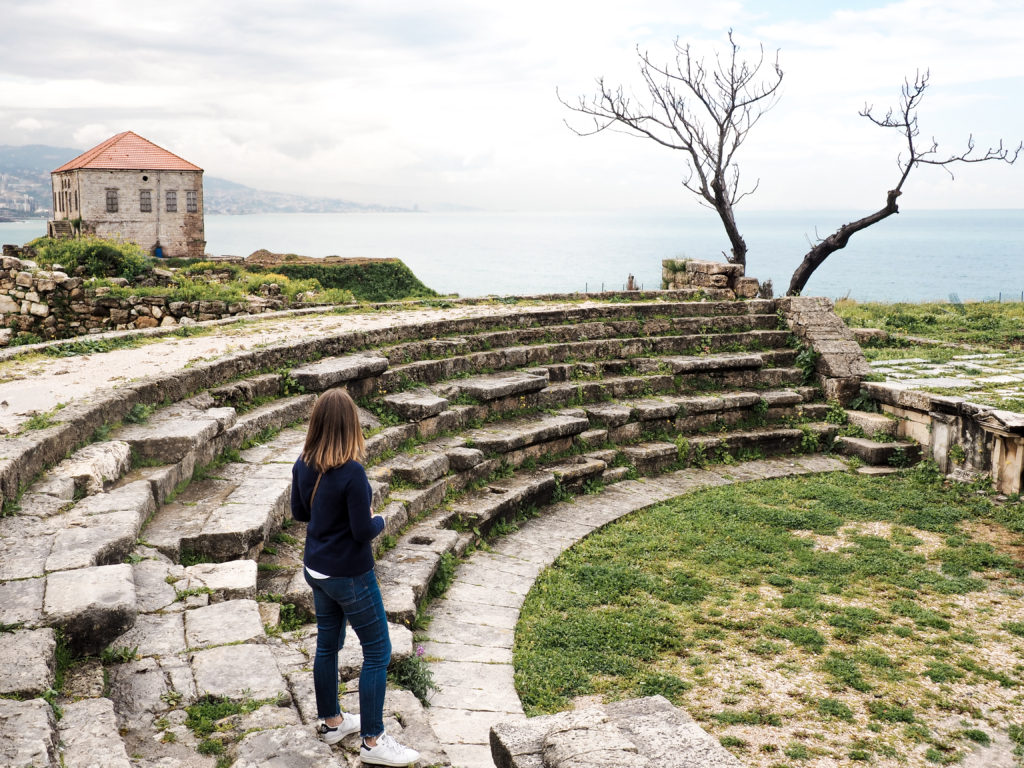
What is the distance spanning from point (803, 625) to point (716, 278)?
9.32 m

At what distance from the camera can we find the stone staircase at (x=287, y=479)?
11.5 ft

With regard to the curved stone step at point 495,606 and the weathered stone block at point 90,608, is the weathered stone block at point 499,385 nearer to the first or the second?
the curved stone step at point 495,606

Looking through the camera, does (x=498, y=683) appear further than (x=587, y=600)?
No

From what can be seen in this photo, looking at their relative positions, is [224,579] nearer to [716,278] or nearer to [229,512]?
[229,512]

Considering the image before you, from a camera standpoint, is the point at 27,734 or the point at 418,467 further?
the point at 418,467

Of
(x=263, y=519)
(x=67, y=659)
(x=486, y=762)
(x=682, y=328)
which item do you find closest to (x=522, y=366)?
(x=682, y=328)

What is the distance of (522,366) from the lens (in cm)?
1062

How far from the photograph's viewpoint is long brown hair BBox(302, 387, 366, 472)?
362cm

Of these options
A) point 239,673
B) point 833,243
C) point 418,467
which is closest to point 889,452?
point 418,467

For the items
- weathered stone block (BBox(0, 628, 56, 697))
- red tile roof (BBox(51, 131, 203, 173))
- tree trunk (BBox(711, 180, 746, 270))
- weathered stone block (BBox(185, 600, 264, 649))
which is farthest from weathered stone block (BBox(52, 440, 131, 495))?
red tile roof (BBox(51, 131, 203, 173))

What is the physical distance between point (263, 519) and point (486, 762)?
7.21 feet

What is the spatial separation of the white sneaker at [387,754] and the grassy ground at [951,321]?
13.9m

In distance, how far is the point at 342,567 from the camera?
11.8 ft

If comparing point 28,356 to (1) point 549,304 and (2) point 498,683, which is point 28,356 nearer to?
(2) point 498,683
